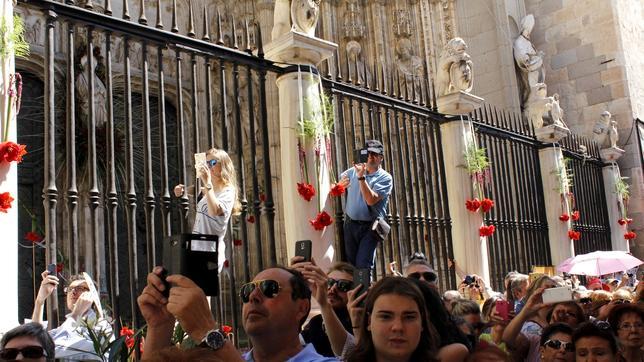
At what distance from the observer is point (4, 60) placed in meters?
4.48

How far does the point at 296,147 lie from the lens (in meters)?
6.48

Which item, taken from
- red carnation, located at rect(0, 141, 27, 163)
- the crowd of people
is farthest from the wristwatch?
red carnation, located at rect(0, 141, 27, 163)

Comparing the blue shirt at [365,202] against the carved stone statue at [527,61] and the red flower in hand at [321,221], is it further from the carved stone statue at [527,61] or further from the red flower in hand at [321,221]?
the carved stone statue at [527,61]

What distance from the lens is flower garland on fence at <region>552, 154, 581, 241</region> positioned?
11844 mm

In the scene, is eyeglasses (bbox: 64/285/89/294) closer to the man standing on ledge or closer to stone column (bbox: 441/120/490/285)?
the man standing on ledge

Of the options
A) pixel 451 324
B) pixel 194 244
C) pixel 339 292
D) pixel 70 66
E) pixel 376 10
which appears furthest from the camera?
pixel 376 10

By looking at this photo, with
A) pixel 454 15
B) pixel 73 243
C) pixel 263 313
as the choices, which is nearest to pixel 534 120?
pixel 454 15

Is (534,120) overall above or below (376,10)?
below

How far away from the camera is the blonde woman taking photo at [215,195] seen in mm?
4970

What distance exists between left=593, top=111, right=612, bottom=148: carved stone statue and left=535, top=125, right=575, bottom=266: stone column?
11.0 feet

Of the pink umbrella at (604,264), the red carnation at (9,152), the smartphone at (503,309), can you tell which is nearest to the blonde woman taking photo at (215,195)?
the red carnation at (9,152)

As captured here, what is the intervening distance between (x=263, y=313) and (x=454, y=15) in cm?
1345

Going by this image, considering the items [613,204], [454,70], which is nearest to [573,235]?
[613,204]

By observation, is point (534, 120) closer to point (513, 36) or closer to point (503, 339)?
point (513, 36)
